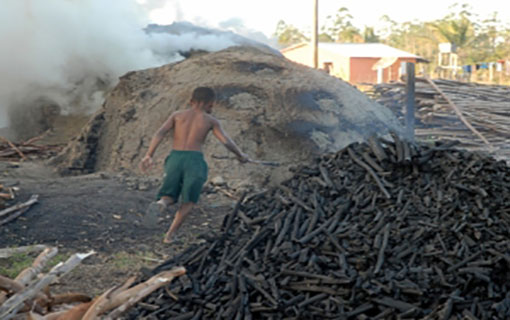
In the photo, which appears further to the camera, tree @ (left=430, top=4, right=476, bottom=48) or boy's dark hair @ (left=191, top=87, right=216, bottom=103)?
tree @ (left=430, top=4, right=476, bottom=48)

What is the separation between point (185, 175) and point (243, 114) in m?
2.92

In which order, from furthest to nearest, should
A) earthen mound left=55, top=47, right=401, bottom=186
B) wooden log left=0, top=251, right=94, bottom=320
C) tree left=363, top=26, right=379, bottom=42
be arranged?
1. tree left=363, top=26, right=379, bottom=42
2. earthen mound left=55, top=47, right=401, bottom=186
3. wooden log left=0, top=251, right=94, bottom=320

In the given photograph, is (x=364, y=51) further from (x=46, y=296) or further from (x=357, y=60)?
(x=46, y=296)

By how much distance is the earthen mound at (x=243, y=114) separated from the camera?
866 cm

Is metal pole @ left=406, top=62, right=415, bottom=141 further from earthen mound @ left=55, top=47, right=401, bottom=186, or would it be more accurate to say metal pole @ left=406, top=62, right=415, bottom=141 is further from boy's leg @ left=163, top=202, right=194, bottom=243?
boy's leg @ left=163, top=202, right=194, bottom=243

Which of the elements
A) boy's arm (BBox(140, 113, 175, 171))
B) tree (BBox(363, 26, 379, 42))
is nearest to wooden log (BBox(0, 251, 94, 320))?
boy's arm (BBox(140, 113, 175, 171))

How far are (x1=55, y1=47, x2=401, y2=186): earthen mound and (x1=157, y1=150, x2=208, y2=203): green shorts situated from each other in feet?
6.76

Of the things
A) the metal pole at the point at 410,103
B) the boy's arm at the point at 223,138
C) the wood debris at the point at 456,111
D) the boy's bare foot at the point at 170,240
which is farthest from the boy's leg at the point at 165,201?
the wood debris at the point at 456,111

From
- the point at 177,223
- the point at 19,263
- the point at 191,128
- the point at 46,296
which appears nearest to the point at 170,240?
the point at 177,223

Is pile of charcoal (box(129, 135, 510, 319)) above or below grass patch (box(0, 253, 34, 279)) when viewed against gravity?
above

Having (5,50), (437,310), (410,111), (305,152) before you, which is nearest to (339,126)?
(305,152)

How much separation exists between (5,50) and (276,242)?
408 inches

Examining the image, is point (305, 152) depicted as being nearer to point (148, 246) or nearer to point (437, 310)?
point (148, 246)

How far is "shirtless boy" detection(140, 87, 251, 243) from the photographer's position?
19.8 ft
